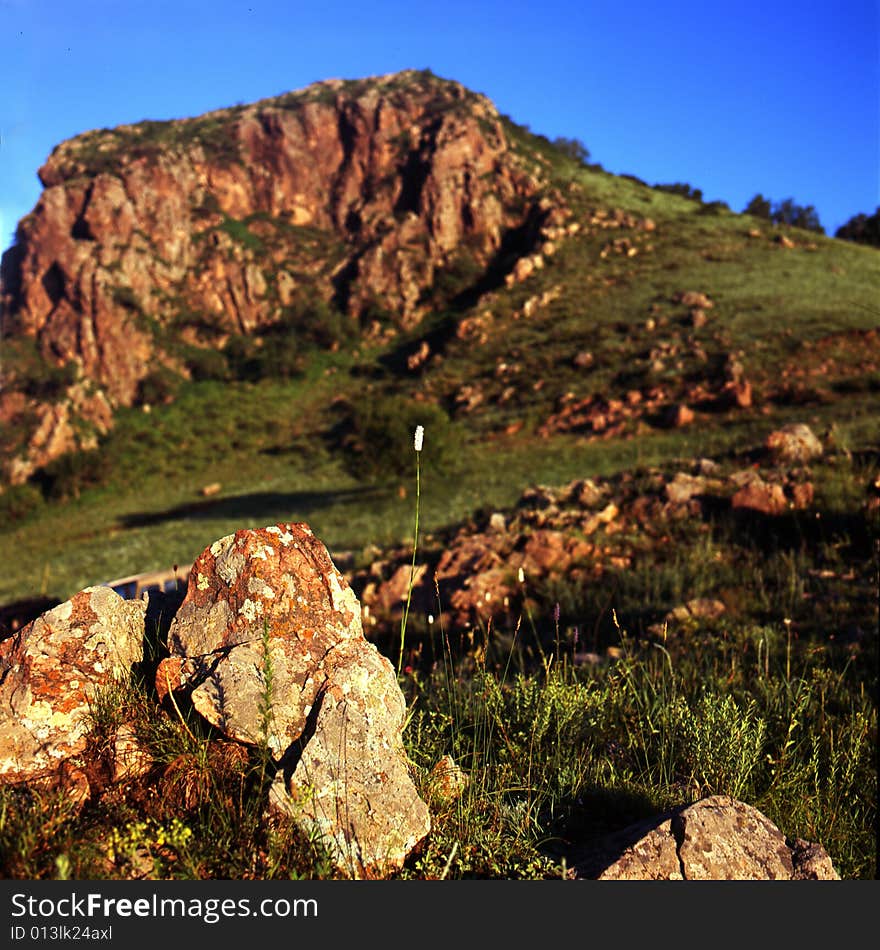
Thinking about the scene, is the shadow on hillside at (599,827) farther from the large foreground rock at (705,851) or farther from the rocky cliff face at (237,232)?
the rocky cliff face at (237,232)

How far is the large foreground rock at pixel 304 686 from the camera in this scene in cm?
202

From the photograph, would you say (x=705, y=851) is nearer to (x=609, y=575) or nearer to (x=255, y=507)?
(x=609, y=575)

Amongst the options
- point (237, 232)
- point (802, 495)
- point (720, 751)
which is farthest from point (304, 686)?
point (237, 232)

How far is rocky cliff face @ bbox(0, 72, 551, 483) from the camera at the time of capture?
199 feet

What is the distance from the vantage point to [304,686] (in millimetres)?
2289

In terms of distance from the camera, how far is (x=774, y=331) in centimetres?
3897

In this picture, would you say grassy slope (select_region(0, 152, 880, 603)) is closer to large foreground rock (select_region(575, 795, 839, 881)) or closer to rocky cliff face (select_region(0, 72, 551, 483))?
rocky cliff face (select_region(0, 72, 551, 483))

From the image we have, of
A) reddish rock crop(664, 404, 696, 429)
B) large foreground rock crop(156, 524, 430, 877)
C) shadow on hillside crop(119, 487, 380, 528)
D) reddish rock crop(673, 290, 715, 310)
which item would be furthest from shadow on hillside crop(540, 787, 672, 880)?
reddish rock crop(673, 290, 715, 310)

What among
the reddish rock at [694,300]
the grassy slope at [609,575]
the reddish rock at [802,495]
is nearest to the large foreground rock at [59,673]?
the grassy slope at [609,575]

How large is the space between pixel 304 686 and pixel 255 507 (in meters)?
29.5

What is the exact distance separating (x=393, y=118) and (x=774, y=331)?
6014cm

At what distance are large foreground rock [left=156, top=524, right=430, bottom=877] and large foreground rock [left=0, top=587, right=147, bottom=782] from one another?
237mm

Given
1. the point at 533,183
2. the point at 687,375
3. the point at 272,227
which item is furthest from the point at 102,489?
the point at 533,183

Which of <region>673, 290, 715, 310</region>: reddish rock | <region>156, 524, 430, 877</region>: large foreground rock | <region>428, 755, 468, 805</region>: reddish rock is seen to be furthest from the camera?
Answer: <region>673, 290, 715, 310</region>: reddish rock
